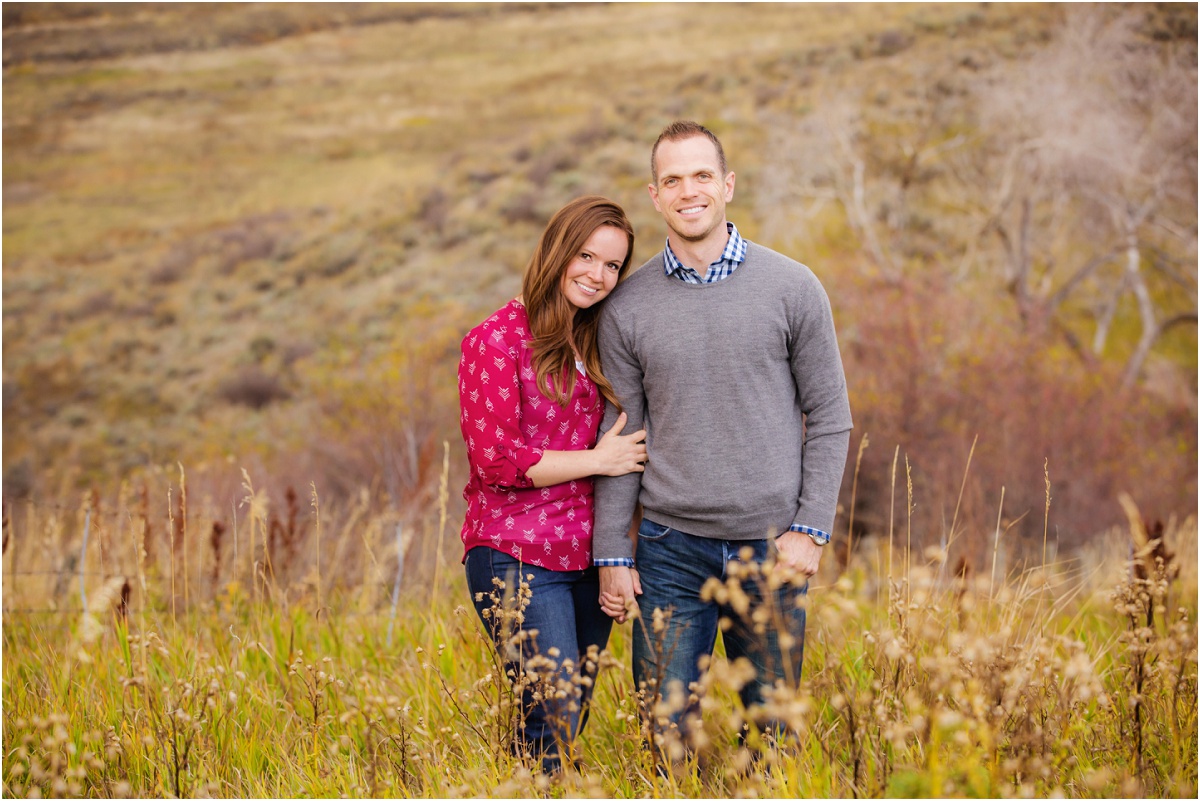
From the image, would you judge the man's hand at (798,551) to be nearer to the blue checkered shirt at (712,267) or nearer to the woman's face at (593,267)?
the blue checkered shirt at (712,267)

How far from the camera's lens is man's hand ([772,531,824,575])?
260 cm

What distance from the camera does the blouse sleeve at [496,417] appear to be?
2.60 metres

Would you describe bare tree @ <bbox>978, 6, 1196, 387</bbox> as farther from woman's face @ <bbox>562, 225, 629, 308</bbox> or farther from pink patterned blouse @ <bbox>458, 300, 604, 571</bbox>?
pink patterned blouse @ <bbox>458, 300, 604, 571</bbox>

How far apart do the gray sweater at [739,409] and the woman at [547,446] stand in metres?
0.15

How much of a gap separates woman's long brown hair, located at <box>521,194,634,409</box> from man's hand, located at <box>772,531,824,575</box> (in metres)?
0.74

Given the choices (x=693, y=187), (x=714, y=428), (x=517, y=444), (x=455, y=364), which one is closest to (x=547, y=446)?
(x=517, y=444)

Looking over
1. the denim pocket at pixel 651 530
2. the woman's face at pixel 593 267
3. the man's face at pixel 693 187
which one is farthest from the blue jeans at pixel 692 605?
the man's face at pixel 693 187

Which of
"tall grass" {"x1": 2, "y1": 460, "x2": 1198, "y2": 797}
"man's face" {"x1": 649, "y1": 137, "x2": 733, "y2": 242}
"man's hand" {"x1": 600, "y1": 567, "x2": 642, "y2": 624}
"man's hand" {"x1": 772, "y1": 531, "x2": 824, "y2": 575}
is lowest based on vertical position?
"tall grass" {"x1": 2, "y1": 460, "x2": 1198, "y2": 797}

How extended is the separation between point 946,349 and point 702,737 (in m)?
12.8

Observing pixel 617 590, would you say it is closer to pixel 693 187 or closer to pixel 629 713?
pixel 629 713

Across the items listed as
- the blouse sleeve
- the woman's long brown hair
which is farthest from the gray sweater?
the blouse sleeve

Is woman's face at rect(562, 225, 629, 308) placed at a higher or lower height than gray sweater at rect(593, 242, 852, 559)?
higher

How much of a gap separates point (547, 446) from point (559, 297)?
20.3 inches

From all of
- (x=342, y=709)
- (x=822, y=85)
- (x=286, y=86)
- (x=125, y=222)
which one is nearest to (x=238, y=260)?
(x=125, y=222)
